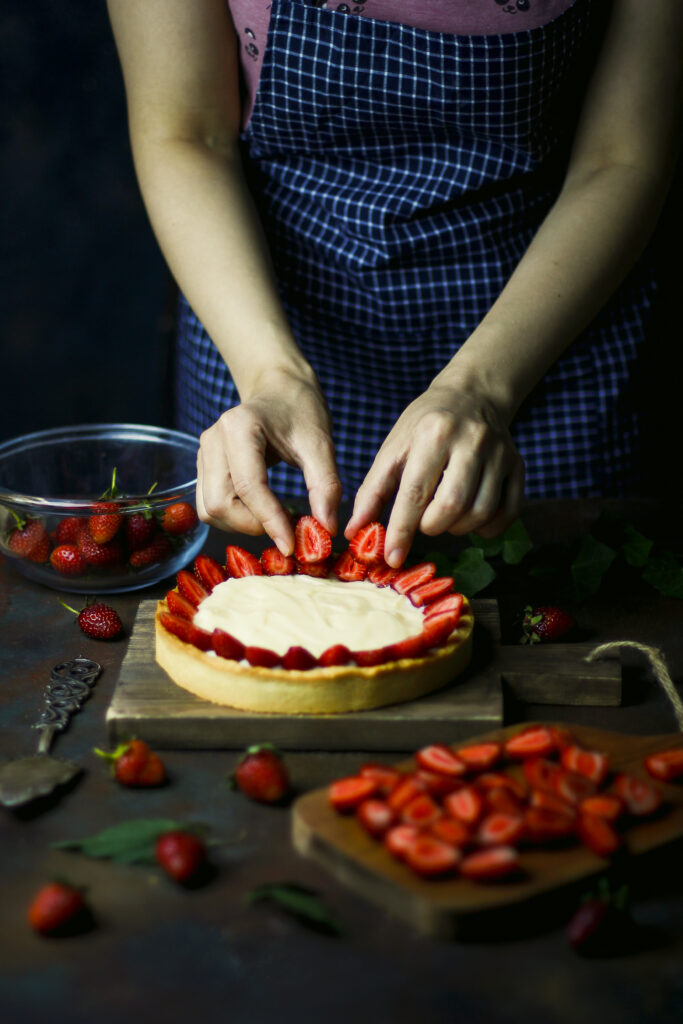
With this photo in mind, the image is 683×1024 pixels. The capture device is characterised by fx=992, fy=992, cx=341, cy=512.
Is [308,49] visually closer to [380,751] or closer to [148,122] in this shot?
[148,122]

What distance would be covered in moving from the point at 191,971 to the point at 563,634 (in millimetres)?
944

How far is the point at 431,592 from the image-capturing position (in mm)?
1674

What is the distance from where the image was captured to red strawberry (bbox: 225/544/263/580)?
1.76 metres

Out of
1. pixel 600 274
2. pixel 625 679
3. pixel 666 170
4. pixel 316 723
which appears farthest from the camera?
pixel 666 170

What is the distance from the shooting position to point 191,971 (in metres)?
1.03

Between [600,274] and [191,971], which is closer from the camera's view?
[191,971]

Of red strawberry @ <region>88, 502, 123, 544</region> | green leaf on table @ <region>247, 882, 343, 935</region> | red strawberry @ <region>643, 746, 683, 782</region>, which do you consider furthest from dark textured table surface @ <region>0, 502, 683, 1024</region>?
red strawberry @ <region>88, 502, 123, 544</region>

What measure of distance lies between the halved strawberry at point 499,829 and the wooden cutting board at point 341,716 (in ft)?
0.95

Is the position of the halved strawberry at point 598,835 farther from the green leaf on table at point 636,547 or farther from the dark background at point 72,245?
the dark background at point 72,245

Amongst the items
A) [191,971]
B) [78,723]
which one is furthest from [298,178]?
[191,971]

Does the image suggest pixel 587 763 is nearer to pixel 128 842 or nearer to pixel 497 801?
pixel 497 801

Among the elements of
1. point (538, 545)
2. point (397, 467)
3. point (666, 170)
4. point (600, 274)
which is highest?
point (666, 170)

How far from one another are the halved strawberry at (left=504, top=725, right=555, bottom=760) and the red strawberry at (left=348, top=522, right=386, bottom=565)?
1.58 ft

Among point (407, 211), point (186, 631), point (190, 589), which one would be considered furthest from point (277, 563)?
point (407, 211)
